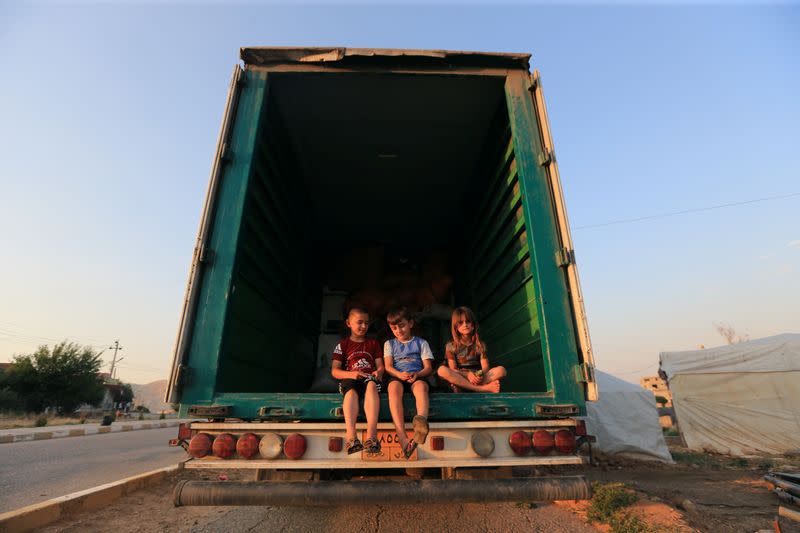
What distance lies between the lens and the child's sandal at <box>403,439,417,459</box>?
2.00 meters

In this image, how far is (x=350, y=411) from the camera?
2.10 metres

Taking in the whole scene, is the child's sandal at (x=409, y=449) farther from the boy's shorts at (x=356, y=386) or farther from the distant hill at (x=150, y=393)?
the distant hill at (x=150, y=393)

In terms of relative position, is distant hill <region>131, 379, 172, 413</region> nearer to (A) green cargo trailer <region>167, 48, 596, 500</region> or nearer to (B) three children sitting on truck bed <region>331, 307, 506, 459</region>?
(A) green cargo trailer <region>167, 48, 596, 500</region>

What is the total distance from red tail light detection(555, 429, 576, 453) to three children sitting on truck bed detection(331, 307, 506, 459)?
524 mm

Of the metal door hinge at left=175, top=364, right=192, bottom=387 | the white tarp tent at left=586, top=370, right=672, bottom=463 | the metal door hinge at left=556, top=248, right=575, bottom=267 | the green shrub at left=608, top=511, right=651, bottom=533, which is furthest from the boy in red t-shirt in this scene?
the white tarp tent at left=586, top=370, right=672, bottom=463

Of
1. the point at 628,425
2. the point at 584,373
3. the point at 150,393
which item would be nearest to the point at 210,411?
the point at 584,373

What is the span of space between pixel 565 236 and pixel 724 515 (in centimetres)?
363

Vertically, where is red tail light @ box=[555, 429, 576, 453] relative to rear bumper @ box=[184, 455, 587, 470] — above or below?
above

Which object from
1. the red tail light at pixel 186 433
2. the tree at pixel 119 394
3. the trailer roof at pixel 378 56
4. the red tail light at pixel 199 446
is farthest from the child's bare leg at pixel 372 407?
the tree at pixel 119 394

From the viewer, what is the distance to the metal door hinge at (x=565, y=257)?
2459 mm

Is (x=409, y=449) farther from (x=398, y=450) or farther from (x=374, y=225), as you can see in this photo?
(x=374, y=225)

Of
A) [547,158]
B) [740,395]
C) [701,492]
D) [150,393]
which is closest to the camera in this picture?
[547,158]

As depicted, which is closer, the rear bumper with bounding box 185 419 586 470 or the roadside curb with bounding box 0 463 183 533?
the rear bumper with bounding box 185 419 586 470

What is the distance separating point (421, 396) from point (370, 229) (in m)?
3.62
